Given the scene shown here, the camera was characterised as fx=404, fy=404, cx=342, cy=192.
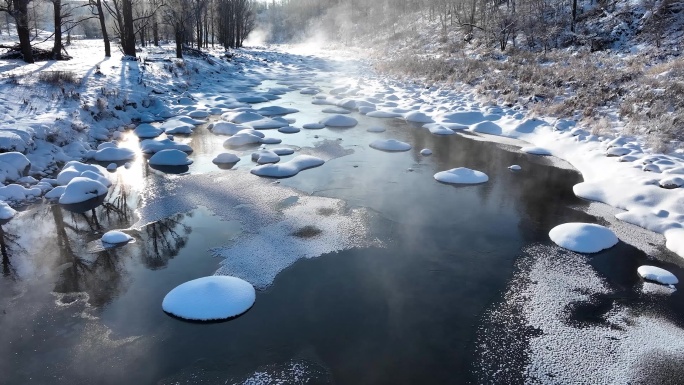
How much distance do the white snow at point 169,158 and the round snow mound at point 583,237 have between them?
26.5 ft

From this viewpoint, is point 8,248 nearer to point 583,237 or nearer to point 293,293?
point 293,293

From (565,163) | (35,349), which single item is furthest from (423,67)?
(35,349)

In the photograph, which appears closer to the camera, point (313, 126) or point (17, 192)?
point (17, 192)

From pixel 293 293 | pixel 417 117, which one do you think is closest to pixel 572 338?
pixel 293 293

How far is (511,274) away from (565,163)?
593cm

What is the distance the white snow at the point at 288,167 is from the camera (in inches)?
356

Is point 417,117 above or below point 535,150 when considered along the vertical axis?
above

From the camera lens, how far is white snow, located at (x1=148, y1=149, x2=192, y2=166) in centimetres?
976

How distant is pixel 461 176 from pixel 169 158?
689 centimetres

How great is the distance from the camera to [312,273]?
18.0ft

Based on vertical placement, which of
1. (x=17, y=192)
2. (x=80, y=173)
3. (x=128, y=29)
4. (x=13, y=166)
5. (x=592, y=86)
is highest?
(x=128, y=29)

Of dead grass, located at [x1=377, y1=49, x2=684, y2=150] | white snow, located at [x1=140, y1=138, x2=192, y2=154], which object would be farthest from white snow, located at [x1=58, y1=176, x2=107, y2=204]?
dead grass, located at [x1=377, y1=49, x2=684, y2=150]

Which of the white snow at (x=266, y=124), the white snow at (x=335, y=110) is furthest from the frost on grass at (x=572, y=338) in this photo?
the white snow at (x=335, y=110)

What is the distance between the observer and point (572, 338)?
4.35 m
